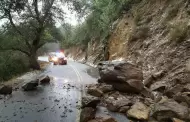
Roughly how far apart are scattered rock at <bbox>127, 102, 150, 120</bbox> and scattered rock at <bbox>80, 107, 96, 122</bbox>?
1.35m

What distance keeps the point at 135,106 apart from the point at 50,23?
18176 millimetres

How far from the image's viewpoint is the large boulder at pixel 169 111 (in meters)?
7.49

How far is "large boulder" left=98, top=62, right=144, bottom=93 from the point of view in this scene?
37.4 ft

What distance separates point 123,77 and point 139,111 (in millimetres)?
3266

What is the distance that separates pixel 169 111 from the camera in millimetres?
7691

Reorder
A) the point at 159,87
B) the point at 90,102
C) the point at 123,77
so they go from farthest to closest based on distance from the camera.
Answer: the point at 123,77 < the point at 159,87 < the point at 90,102

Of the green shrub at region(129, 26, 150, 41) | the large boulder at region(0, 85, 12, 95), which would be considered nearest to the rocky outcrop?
the large boulder at region(0, 85, 12, 95)

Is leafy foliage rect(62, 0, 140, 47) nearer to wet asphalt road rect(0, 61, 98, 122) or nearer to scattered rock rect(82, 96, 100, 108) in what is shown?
wet asphalt road rect(0, 61, 98, 122)

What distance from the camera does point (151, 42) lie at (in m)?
16.8

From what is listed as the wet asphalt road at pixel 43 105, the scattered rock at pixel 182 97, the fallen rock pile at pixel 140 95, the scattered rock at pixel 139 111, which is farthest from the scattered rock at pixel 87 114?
the scattered rock at pixel 182 97

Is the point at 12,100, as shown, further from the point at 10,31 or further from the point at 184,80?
the point at 10,31

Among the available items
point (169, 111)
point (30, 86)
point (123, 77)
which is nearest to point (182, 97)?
point (169, 111)

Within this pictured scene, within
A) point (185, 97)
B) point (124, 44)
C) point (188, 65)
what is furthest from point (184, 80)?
point (124, 44)

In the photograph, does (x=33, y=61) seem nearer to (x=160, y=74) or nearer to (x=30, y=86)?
(x=30, y=86)
